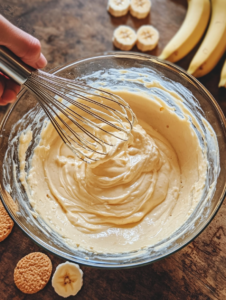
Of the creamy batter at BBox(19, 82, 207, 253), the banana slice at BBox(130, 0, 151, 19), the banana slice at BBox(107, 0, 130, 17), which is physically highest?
the banana slice at BBox(130, 0, 151, 19)

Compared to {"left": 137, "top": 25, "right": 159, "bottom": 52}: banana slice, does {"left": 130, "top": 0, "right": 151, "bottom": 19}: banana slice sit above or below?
above

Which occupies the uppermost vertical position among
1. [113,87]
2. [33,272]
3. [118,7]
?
[118,7]

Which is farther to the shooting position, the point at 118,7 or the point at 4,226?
the point at 118,7

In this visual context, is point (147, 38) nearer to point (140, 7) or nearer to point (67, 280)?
point (140, 7)

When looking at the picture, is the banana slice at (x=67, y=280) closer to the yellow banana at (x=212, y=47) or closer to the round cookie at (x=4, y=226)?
the round cookie at (x=4, y=226)

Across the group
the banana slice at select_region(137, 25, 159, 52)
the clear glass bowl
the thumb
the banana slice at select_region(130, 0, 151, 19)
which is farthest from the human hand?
the banana slice at select_region(130, 0, 151, 19)

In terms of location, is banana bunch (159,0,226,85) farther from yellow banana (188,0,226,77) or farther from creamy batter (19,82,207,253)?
creamy batter (19,82,207,253)

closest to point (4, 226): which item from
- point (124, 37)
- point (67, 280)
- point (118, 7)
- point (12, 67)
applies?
point (67, 280)

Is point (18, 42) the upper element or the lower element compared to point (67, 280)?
upper

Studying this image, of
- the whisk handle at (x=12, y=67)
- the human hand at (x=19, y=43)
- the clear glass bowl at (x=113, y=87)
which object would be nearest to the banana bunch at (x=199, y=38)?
the clear glass bowl at (x=113, y=87)
